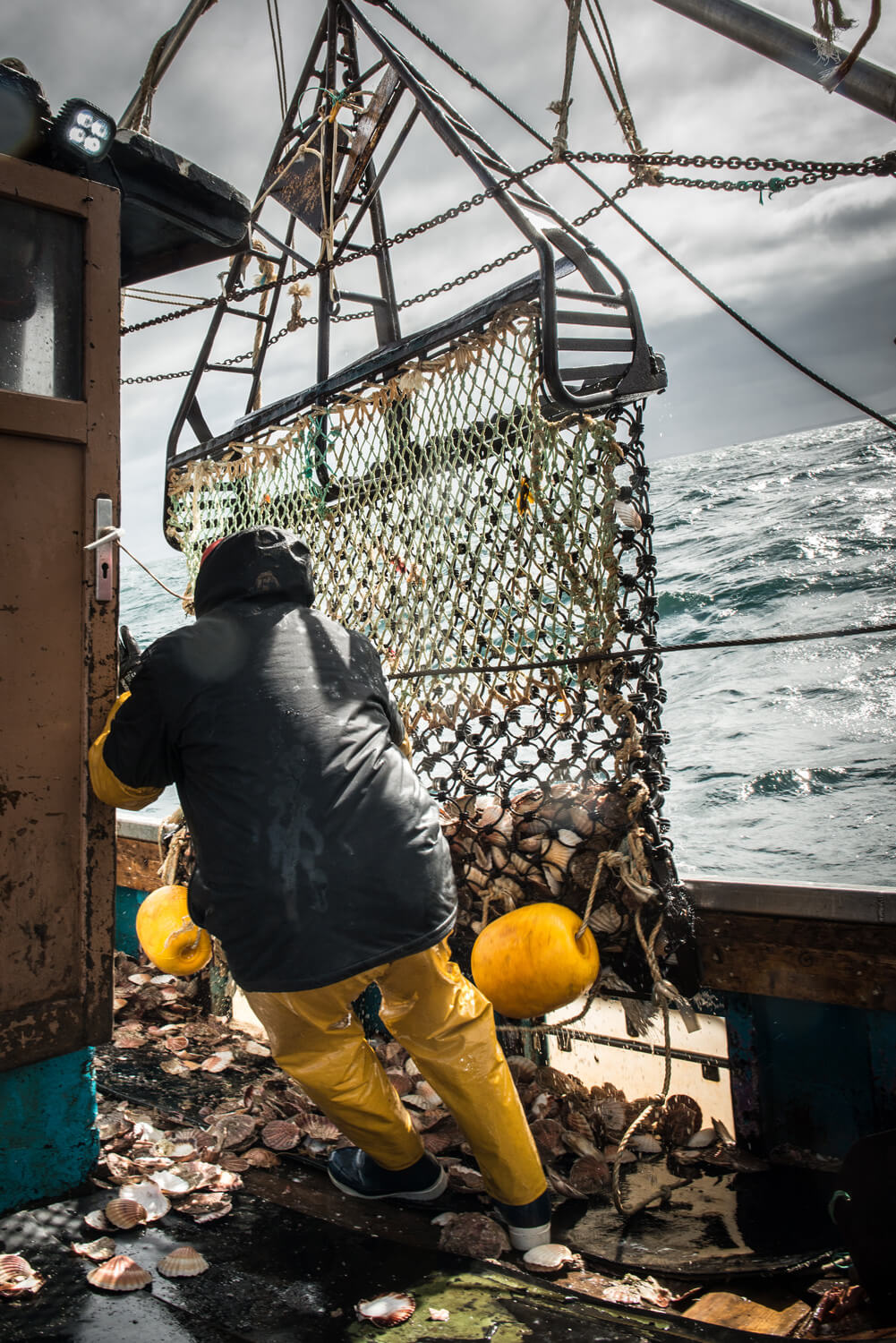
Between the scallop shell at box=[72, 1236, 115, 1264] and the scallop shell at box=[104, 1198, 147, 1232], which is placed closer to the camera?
the scallop shell at box=[72, 1236, 115, 1264]

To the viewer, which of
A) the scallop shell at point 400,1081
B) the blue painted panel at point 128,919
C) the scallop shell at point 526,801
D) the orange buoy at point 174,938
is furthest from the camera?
the blue painted panel at point 128,919

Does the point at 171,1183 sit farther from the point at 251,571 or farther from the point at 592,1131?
the point at 251,571

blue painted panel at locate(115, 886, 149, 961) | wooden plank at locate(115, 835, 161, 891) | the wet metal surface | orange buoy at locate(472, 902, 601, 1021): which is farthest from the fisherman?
blue painted panel at locate(115, 886, 149, 961)

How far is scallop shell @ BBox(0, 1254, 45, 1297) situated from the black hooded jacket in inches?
30.2

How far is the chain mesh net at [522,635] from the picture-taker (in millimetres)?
2869

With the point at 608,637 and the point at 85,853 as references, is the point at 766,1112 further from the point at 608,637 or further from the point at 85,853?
the point at 85,853

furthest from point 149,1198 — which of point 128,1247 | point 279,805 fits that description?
point 279,805

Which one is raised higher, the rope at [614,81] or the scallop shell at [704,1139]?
the rope at [614,81]

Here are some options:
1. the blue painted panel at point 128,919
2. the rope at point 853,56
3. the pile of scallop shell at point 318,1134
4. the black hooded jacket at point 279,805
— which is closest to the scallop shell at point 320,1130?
the pile of scallop shell at point 318,1134

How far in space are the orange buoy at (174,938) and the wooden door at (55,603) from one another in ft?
3.79

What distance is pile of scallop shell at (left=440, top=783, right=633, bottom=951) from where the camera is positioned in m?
2.87

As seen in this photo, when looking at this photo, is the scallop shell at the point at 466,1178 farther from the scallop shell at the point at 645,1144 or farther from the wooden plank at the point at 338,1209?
the scallop shell at the point at 645,1144

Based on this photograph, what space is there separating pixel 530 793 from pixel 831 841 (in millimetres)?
11731

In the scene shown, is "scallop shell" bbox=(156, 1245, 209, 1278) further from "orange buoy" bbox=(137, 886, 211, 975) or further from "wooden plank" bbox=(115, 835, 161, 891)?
"wooden plank" bbox=(115, 835, 161, 891)
